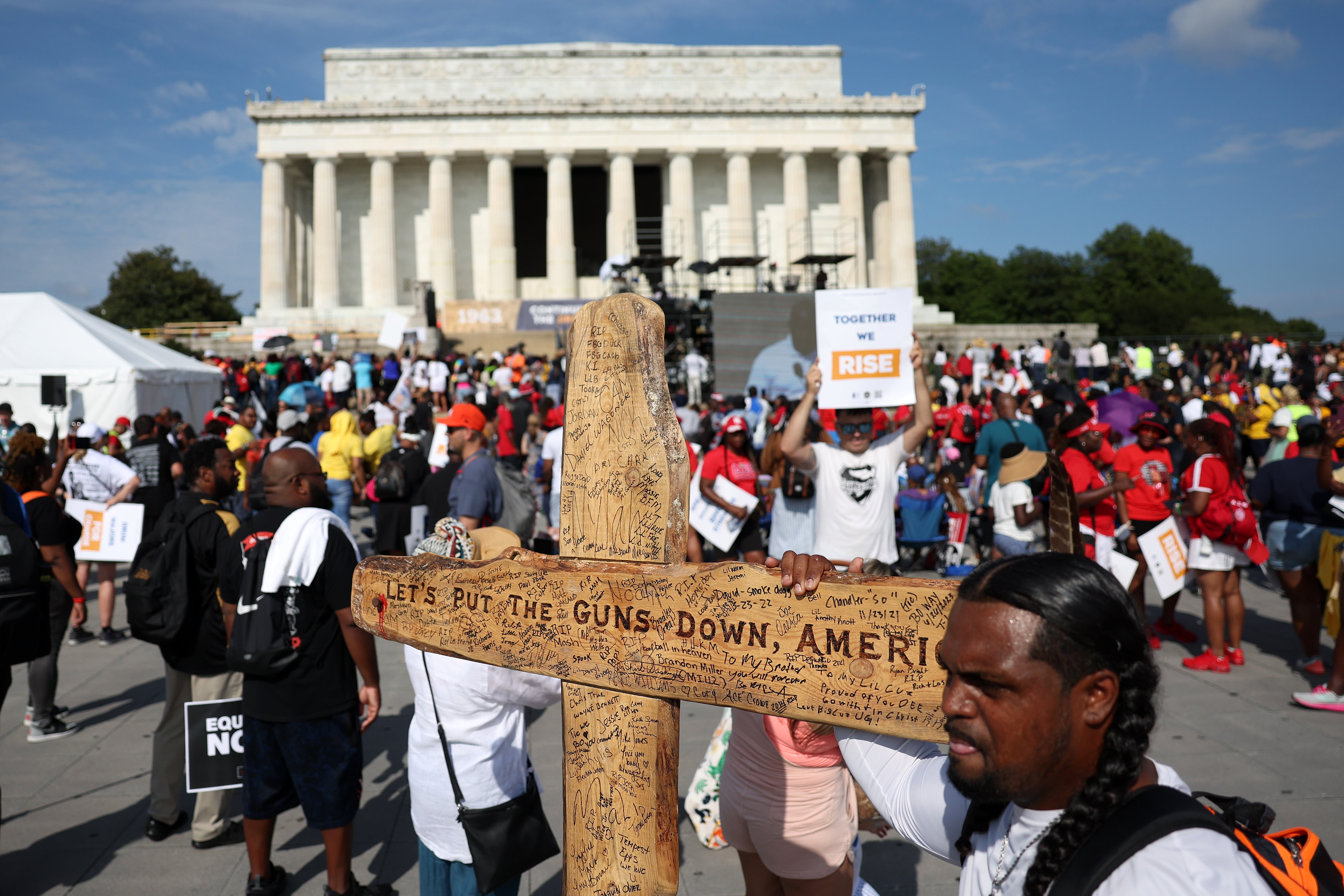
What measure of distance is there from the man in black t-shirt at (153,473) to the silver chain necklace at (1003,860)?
358 inches

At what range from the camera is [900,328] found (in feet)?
19.4

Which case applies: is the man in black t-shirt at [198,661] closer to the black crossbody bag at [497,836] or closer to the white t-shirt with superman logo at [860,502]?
the black crossbody bag at [497,836]

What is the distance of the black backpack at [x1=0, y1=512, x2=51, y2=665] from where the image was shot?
4.42m

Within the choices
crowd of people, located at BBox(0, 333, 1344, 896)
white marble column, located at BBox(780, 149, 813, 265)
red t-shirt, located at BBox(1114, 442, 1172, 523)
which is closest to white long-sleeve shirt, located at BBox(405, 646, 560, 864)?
crowd of people, located at BBox(0, 333, 1344, 896)

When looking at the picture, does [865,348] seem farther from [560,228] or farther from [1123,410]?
[560,228]

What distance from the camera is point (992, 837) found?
157 cm

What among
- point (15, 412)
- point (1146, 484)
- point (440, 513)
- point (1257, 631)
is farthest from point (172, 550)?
point (15, 412)

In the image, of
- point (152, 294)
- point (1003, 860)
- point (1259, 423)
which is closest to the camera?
point (1003, 860)

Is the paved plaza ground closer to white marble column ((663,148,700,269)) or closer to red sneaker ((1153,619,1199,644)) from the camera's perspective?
red sneaker ((1153,619,1199,644))

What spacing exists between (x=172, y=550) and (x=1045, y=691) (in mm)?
4566

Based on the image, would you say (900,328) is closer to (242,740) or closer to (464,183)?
(242,740)

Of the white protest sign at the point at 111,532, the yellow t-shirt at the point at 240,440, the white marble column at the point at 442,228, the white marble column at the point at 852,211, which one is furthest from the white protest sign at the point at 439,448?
the white marble column at the point at 852,211

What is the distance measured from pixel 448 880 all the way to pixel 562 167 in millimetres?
48206

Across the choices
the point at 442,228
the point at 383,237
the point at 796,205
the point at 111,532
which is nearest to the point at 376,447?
the point at 111,532
